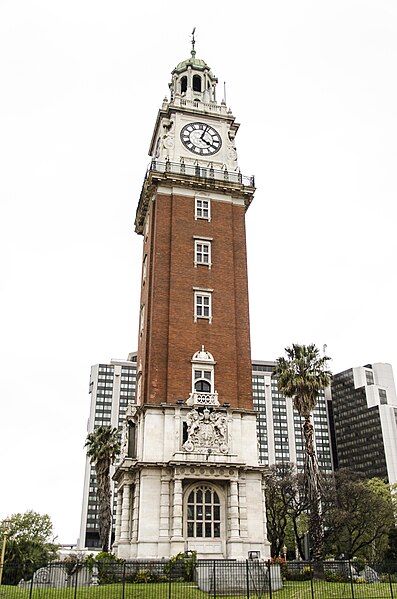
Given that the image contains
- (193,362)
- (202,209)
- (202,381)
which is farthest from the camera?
(202,209)

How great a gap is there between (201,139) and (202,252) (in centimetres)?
1111

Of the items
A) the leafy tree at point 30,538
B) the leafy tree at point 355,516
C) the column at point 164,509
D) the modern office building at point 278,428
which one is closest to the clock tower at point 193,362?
the column at point 164,509

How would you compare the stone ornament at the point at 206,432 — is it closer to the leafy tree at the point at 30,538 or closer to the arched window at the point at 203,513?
the arched window at the point at 203,513

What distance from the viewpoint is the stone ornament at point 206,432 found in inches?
1380

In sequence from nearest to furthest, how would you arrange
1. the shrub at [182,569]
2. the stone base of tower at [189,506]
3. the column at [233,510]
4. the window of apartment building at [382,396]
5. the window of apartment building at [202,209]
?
the shrub at [182,569] → the stone base of tower at [189,506] → the column at [233,510] → the window of apartment building at [202,209] → the window of apartment building at [382,396]

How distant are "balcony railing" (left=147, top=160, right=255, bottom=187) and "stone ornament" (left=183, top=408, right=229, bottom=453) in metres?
18.2

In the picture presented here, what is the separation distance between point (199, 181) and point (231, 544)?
2518 centimetres

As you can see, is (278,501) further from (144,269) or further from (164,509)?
(164,509)

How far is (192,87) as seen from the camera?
171 ft

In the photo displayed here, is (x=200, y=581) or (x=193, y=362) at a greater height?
(x=193, y=362)

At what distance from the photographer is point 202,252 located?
140 ft

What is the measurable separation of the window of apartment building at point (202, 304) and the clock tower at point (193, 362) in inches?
3.0

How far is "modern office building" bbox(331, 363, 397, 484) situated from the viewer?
14050 centimetres

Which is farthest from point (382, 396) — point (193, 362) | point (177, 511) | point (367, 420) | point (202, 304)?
point (177, 511)
